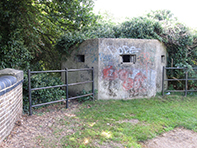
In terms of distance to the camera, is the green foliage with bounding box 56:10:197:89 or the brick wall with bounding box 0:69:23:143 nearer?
the brick wall with bounding box 0:69:23:143

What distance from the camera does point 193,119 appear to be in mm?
4254

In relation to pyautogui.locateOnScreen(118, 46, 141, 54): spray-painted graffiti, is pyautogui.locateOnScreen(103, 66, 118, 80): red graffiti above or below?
below

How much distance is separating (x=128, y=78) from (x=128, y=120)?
204 centimetres

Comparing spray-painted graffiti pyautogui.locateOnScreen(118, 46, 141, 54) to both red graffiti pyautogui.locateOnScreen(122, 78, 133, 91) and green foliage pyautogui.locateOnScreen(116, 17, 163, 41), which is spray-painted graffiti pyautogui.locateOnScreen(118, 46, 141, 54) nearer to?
green foliage pyautogui.locateOnScreen(116, 17, 163, 41)

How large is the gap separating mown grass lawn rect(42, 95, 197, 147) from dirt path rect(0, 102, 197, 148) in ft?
0.52

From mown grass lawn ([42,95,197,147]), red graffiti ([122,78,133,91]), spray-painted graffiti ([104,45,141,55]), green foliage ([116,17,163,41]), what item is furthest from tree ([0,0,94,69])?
red graffiti ([122,78,133,91])

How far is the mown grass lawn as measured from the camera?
3154 millimetres

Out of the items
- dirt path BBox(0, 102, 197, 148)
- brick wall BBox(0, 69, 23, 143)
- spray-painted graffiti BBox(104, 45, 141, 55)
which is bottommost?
dirt path BBox(0, 102, 197, 148)

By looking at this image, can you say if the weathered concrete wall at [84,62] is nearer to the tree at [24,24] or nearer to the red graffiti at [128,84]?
the red graffiti at [128,84]

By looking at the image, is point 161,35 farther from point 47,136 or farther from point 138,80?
point 47,136

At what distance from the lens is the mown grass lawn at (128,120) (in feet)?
10.3

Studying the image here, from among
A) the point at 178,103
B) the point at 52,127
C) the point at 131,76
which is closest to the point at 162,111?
the point at 178,103

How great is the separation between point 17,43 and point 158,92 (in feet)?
19.0

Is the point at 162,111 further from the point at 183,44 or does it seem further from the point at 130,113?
the point at 183,44
